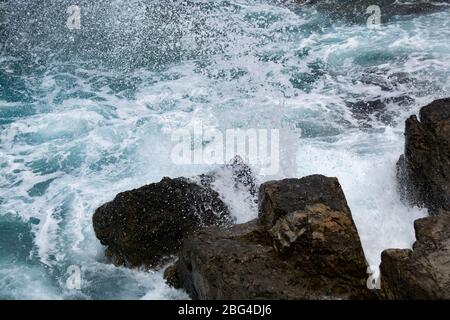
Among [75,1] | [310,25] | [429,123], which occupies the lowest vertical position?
[429,123]

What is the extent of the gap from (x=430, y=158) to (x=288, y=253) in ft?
8.45

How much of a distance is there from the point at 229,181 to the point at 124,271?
1920 millimetres

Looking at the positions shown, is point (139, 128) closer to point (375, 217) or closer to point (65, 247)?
point (65, 247)

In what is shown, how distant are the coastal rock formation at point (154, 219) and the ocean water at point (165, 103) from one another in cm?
22

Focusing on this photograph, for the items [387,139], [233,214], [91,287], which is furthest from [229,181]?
[387,139]

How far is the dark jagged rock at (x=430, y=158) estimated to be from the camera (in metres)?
5.73

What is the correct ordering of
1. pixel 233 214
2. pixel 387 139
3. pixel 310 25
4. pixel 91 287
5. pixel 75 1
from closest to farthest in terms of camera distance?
pixel 91 287 → pixel 233 214 → pixel 387 139 → pixel 310 25 → pixel 75 1

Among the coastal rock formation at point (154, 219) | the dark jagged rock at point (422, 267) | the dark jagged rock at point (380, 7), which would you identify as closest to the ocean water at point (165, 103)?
the coastal rock formation at point (154, 219)

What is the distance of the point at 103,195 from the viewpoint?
7.97 metres

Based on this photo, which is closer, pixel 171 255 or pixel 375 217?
pixel 171 255

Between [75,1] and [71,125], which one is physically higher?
[75,1]

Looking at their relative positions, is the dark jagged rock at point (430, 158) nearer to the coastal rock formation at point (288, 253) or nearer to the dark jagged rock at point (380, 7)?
the coastal rock formation at point (288, 253)

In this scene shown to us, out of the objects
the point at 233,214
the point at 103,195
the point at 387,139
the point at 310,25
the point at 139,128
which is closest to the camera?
the point at 233,214

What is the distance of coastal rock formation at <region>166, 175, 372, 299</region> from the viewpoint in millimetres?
4285
